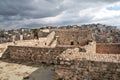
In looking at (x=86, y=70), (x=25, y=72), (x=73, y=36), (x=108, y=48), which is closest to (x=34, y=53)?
(x=25, y=72)

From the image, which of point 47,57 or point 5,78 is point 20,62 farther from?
point 5,78

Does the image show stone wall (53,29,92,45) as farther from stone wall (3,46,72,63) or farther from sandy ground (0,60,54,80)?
sandy ground (0,60,54,80)

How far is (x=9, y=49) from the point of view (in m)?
18.1

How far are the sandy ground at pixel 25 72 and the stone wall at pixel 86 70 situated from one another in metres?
2.36

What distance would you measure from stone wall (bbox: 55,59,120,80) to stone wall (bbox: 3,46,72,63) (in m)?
5.24

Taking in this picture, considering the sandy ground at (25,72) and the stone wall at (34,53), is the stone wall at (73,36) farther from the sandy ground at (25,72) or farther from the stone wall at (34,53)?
the sandy ground at (25,72)

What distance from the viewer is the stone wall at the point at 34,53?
50.4 ft

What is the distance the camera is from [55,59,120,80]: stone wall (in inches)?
349

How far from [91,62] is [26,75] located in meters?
5.23

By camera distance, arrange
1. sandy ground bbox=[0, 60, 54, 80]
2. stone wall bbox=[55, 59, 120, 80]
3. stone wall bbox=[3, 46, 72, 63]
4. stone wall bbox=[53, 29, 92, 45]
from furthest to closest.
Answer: stone wall bbox=[53, 29, 92, 45], stone wall bbox=[3, 46, 72, 63], sandy ground bbox=[0, 60, 54, 80], stone wall bbox=[55, 59, 120, 80]

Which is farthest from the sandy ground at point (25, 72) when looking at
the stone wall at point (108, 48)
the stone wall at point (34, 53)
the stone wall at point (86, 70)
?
the stone wall at point (108, 48)

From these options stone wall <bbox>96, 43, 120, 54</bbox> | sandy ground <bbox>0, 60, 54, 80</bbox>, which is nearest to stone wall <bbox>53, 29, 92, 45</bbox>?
stone wall <bbox>96, 43, 120, 54</bbox>

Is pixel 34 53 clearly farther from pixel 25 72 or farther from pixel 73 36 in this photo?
pixel 73 36

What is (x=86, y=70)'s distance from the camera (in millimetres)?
9391
